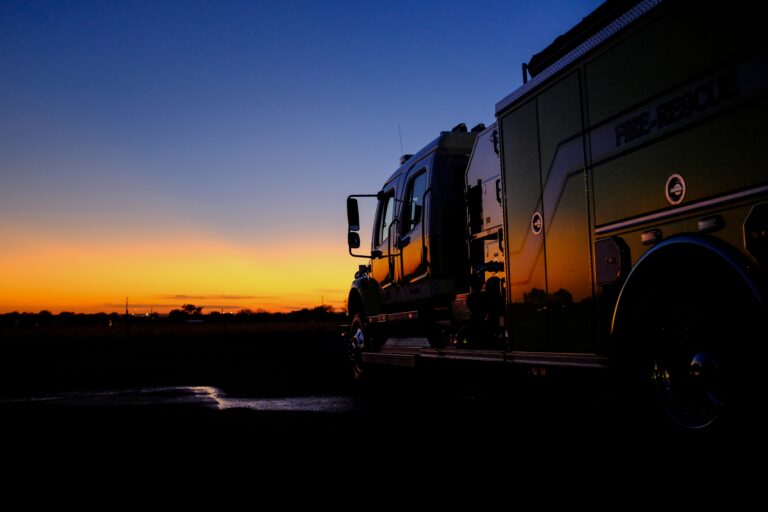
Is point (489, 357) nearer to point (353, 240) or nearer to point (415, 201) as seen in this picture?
point (415, 201)

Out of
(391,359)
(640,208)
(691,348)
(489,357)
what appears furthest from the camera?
(391,359)

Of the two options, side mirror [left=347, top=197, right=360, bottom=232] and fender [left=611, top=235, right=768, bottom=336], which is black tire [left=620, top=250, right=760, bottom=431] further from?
side mirror [left=347, top=197, right=360, bottom=232]

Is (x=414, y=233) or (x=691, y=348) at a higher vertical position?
(x=414, y=233)

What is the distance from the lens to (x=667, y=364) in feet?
15.6

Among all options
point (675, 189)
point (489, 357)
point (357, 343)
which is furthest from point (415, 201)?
point (675, 189)

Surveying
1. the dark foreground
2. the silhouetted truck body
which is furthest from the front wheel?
the silhouetted truck body

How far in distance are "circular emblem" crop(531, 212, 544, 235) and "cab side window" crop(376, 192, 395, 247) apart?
17.0 feet

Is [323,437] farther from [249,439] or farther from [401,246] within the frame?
[401,246]

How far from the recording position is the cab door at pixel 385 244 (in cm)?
1135

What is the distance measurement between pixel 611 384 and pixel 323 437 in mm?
2720

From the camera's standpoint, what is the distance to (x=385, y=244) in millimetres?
11742

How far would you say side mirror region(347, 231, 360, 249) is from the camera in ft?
39.0

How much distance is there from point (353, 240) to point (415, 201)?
172 centimetres

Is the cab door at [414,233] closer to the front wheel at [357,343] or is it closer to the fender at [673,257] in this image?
the front wheel at [357,343]
